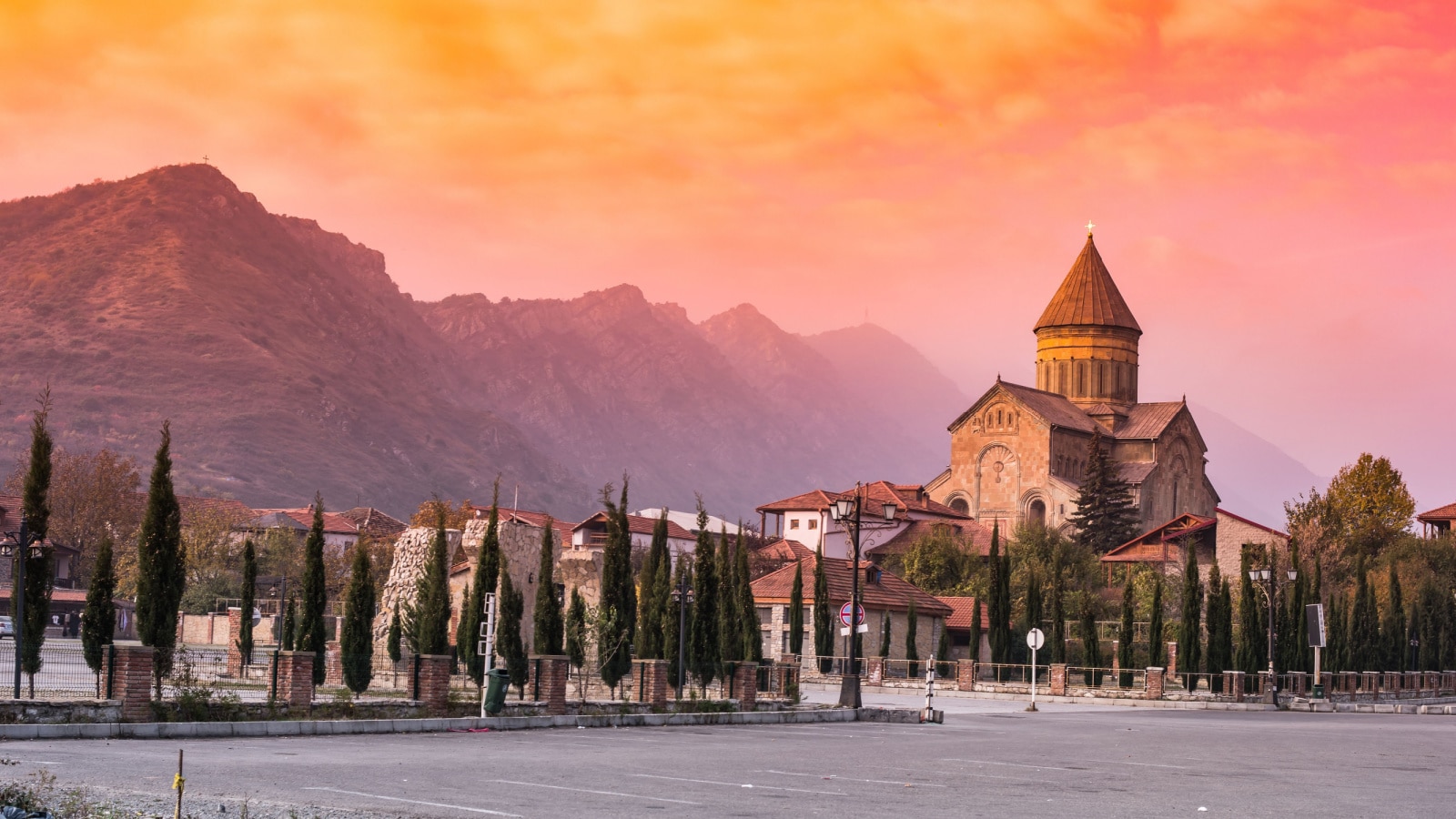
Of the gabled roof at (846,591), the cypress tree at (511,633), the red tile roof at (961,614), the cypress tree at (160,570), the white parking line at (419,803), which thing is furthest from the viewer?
the red tile roof at (961,614)

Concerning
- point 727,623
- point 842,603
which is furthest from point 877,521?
point 727,623

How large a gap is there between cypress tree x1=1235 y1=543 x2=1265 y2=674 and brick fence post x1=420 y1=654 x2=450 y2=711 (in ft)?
111

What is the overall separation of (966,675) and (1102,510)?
141 ft

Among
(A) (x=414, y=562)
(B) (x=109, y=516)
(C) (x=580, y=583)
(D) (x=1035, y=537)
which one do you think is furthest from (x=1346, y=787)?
(B) (x=109, y=516)

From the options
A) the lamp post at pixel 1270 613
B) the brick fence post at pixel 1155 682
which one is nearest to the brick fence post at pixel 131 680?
the brick fence post at pixel 1155 682

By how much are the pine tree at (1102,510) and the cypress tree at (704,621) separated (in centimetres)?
6133

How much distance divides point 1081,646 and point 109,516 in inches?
2464

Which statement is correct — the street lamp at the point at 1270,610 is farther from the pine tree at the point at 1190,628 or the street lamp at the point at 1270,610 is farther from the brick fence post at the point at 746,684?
the brick fence post at the point at 746,684

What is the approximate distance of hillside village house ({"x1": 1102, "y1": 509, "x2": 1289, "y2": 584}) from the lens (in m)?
79.5

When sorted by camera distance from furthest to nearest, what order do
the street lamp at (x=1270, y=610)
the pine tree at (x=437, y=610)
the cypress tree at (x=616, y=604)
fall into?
the street lamp at (x=1270, y=610) → the cypress tree at (x=616, y=604) → the pine tree at (x=437, y=610)

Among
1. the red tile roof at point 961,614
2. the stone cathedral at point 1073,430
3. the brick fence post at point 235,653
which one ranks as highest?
the stone cathedral at point 1073,430

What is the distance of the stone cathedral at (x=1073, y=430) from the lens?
98.1 m

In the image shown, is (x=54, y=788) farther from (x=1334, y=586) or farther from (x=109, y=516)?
(x=109, y=516)

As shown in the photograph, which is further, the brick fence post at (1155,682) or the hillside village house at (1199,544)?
the hillside village house at (1199,544)
